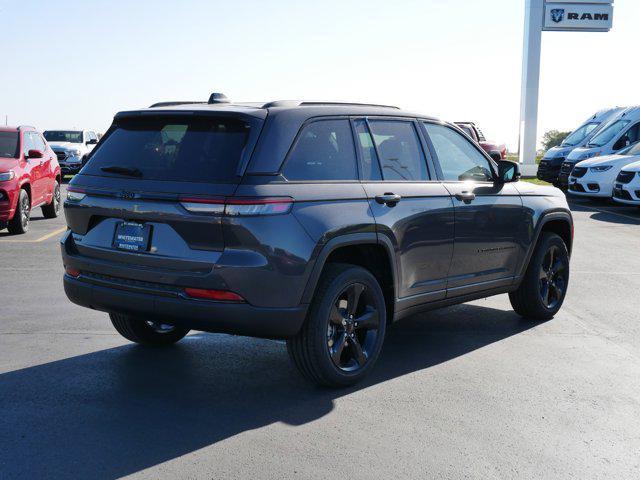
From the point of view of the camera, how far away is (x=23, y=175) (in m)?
14.5

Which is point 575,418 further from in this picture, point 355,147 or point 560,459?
point 355,147

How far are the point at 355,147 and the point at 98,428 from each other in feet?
7.84

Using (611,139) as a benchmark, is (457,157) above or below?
below

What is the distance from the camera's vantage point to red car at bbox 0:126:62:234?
45.8 ft

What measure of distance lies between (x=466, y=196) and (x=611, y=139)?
19.3 meters

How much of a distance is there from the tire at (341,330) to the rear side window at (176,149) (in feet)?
3.13

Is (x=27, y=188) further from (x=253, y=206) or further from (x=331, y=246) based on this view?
(x=253, y=206)

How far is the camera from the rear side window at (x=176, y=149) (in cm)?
529

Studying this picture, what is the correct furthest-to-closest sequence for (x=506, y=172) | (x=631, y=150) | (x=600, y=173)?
(x=631, y=150), (x=600, y=173), (x=506, y=172)

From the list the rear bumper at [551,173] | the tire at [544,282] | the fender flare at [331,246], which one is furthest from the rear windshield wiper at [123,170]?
the rear bumper at [551,173]

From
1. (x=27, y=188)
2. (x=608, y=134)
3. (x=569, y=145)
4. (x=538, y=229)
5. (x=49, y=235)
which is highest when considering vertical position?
(x=608, y=134)

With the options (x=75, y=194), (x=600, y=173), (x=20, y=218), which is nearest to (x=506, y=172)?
(x=75, y=194)

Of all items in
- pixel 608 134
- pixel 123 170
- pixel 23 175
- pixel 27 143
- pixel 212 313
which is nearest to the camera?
pixel 212 313

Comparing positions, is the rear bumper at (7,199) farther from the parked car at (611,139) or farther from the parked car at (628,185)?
the parked car at (611,139)
